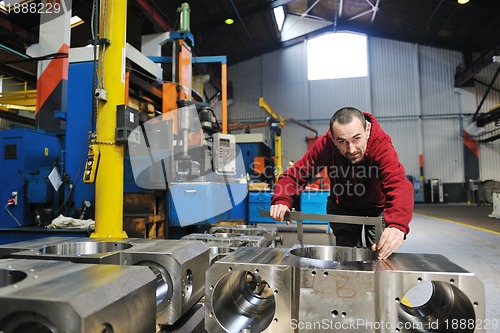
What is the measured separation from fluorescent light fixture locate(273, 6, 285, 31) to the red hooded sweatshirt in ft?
29.7

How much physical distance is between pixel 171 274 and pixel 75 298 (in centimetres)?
56

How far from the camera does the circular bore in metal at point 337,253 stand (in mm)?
1221

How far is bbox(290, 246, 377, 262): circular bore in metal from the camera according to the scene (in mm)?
1221

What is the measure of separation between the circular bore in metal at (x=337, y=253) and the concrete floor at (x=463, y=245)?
0.65 meters

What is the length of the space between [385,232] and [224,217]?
2.84m

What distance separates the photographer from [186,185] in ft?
9.35

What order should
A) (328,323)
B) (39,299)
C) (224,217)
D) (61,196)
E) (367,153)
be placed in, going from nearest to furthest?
(39,299)
(328,323)
(367,153)
(61,196)
(224,217)

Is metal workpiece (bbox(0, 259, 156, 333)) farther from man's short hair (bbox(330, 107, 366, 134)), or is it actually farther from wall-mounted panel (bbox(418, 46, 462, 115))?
wall-mounted panel (bbox(418, 46, 462, 115))

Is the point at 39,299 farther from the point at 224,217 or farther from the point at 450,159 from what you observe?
the point at 450,159

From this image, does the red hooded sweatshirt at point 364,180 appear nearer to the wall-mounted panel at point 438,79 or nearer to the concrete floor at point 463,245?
the concrete floor at point 463,245

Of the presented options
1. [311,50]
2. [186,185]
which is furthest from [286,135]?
[186,185]

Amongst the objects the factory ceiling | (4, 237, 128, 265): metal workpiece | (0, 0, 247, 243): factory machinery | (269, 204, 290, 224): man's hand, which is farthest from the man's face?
the factory ceiling

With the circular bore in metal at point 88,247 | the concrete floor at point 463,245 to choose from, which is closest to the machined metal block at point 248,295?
the circular bore in metal at point 88,247

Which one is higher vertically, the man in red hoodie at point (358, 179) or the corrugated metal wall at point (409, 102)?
the corrugated metal wall at point (409, 102)
